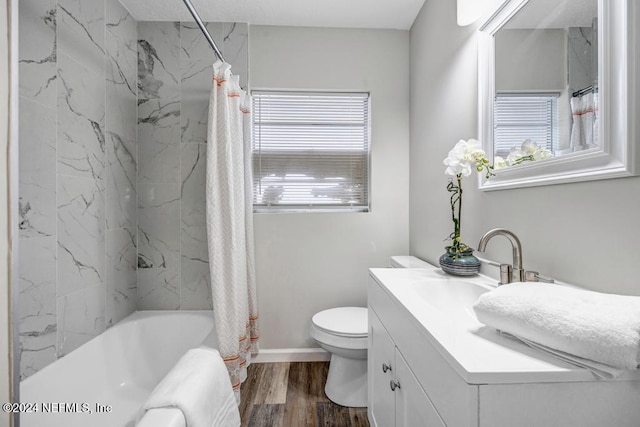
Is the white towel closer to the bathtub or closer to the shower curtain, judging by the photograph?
the bathtub

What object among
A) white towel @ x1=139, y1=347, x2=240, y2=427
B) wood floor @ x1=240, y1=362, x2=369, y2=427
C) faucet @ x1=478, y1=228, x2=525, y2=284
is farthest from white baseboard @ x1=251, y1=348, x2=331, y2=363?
faucet @ x1=478, y1=228, x2=525, y2=284

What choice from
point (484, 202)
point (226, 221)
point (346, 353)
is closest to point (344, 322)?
point (346, 353)

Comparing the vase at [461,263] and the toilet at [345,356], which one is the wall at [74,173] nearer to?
the toilet at [345,356]

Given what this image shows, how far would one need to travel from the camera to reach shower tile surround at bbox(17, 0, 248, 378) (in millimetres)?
1263

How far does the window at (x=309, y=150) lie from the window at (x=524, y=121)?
3.66 ft

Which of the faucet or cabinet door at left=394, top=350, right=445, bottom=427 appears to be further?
the faucet

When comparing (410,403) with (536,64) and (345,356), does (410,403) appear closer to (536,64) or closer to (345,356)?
(345,356)

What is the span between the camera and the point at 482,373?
20.8 inches

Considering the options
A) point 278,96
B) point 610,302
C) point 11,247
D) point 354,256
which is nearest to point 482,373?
point 610,302

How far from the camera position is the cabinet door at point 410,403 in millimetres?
717

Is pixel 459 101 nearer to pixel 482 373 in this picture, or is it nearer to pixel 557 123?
pixel 557 123

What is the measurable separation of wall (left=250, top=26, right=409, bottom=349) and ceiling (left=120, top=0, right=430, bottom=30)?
0.23 ft

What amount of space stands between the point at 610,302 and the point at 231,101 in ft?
5.91

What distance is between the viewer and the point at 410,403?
859 mm
